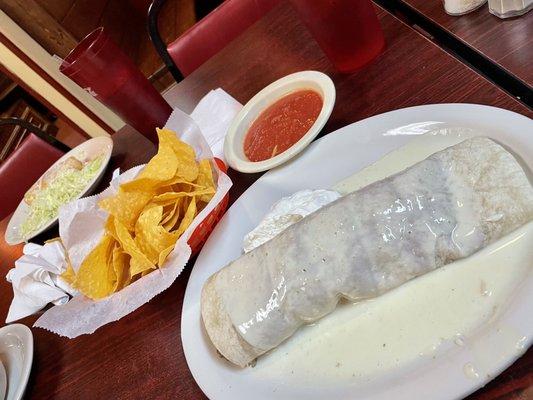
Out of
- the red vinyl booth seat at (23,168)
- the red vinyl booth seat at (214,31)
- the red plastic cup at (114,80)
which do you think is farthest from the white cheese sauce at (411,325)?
the red vinyl booth seat at (23,168)

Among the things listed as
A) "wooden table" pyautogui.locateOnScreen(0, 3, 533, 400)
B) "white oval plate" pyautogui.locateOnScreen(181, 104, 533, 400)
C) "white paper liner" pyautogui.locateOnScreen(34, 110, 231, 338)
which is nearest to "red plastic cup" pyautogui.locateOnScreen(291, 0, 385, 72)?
"wooden table" pyautogui.locateOnScreen(0, 3, 533, 400)

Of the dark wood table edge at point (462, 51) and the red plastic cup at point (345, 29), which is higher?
the red plastic cup at point (345, 29)

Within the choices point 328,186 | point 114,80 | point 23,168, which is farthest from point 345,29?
point 23,168

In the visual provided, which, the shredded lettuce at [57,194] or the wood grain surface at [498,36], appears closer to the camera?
the wood grain surface at [498,36]

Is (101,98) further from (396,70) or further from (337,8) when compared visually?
(396,70)

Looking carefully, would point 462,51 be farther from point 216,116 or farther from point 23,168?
point 23,168

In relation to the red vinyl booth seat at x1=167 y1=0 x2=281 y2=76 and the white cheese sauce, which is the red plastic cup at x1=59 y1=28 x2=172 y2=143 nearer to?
the red vinyl booth seat at x1=167 y1=0 x2=281 y2=76

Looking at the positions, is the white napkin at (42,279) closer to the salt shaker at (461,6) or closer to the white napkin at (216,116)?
the white napkin at (216,116)
